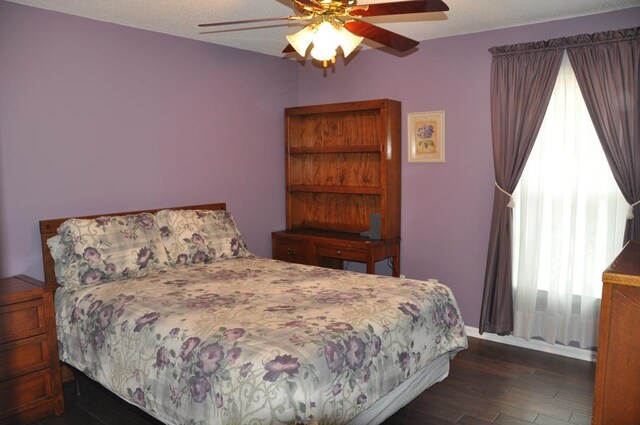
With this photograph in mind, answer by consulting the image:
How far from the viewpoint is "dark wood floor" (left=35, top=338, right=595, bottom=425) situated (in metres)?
2.80

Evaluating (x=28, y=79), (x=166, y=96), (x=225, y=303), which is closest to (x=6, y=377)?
(x=225, y=303)

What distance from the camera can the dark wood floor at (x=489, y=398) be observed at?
280cm

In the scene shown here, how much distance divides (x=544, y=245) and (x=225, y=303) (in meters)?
2.44

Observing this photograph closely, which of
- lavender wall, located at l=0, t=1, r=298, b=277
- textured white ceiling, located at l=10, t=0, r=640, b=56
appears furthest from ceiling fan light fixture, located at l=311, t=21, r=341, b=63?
lavender wall, located at l=0, t=1, r=298, b=277

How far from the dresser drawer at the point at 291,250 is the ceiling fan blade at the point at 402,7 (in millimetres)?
2516

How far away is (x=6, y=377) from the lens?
2693mm

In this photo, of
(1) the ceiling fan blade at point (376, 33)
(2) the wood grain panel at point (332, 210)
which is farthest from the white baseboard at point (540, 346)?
(1) the ceiling fan blade at point (376, 33)

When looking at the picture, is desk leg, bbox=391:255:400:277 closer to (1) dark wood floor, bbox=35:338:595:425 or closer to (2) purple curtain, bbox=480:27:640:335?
(2) purple curtain, bbox=480:27:640:335

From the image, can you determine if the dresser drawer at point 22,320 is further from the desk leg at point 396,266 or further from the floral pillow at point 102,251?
the desk leg at point 396,266

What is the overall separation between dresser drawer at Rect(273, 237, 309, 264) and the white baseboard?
1.54 meters

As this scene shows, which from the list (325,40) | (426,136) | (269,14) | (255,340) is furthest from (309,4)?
(426,136)

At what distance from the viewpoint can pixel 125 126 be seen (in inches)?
145

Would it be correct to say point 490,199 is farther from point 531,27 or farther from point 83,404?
point 83,404

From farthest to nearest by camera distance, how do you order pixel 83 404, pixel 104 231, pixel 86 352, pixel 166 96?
pixel 166 96 < pixel 104 231 < pixel 83 404 < pixel 86 352
